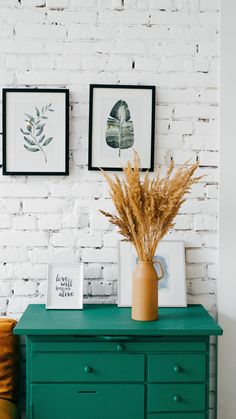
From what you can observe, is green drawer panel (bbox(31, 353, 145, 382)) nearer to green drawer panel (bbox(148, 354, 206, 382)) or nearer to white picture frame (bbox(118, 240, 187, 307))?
green drawer panel (bbox(148, 354, 206, 382))

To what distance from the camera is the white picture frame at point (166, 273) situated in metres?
2.46

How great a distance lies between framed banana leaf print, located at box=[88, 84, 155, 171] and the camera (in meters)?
2.51

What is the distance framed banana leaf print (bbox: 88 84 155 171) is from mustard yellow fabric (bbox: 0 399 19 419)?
3.66ft

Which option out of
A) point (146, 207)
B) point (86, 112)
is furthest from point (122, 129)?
point (146, 207)

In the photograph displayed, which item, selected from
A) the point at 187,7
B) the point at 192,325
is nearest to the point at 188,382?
the point at 192,325

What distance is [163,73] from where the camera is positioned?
253 cm

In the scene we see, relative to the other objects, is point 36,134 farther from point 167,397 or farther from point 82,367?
point 167,397

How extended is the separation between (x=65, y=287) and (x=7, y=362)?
1.36 ft

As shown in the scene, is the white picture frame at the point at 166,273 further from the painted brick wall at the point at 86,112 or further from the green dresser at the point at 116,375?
the green dresser at the point at 116,375

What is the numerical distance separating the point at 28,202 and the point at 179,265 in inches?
31.2

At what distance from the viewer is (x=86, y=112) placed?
2521mm

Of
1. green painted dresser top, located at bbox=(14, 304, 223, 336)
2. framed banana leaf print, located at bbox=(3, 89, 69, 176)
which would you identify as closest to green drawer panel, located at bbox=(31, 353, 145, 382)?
green painted dresser top, located at bbox=(14, 304, 223, 336)

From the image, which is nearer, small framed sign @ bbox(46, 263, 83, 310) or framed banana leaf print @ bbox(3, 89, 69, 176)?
small framed sign @ bbox(46, 263, 83, 310)

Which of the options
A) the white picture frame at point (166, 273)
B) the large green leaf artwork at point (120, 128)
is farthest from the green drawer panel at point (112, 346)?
the large green leaf artwork at point (120, 128)
